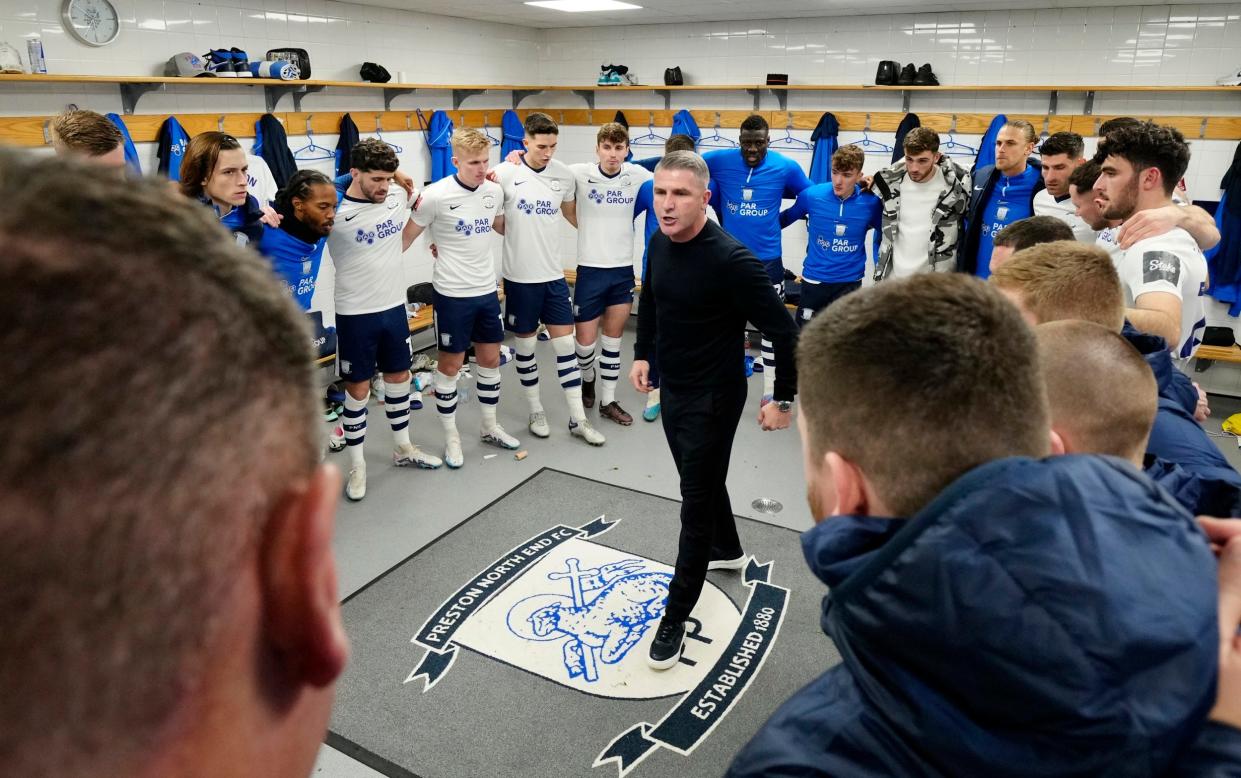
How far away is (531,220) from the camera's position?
16.2 feet

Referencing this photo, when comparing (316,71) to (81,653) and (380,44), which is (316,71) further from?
(81,653)

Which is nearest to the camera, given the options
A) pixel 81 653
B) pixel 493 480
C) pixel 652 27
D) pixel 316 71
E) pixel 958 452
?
pixel 81 653

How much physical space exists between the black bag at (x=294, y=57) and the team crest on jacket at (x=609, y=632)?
381cm

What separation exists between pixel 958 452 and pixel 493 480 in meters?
3.74

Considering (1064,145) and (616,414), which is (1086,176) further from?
(616,414)

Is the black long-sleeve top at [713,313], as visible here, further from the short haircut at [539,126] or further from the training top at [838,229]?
the training top at [838,229]

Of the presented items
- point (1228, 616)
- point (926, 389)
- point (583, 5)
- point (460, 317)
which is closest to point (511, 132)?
point (583, 5)

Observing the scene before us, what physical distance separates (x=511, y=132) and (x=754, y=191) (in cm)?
324

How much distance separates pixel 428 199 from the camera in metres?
4.50

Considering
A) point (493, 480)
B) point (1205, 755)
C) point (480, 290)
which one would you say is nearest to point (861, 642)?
point (1205, 755)

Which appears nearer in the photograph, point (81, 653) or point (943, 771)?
point (81, 653)

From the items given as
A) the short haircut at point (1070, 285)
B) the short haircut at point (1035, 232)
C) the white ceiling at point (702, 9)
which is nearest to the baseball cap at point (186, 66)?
the white ceiling at point (702, 9)

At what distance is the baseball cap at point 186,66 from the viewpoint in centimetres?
483

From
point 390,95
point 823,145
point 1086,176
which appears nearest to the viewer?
point 1086,176
